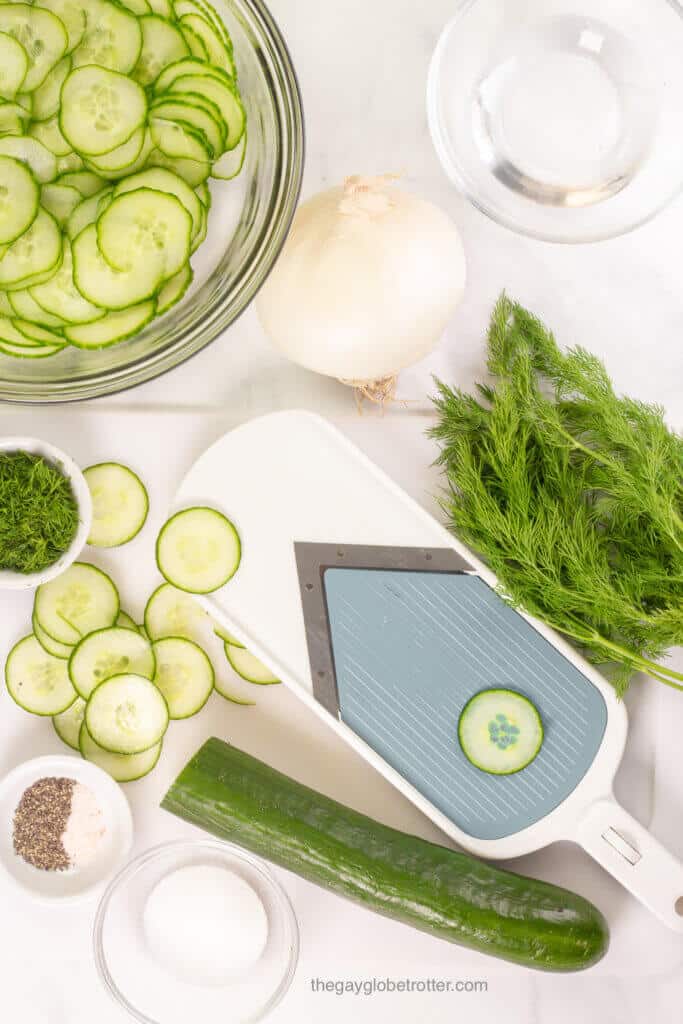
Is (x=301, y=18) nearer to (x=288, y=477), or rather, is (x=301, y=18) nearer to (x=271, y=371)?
(x=271, y=371)

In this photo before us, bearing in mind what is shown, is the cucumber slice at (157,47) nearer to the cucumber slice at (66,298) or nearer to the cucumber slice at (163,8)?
the cucumber slice at (163,8)

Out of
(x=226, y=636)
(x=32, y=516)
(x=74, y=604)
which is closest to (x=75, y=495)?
(x=32, y=516)

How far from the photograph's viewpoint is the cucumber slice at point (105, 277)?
0.87 m

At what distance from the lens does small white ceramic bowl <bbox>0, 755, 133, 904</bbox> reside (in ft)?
3.98

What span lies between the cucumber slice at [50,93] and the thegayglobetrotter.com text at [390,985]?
113 centimetres

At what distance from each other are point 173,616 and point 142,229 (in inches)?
23.8

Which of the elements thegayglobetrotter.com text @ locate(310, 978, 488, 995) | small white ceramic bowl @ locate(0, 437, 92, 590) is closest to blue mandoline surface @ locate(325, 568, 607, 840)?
thegayglobetrotter.com text @ locate(310, 978, 488, 995)

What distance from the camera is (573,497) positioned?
47.6 inches

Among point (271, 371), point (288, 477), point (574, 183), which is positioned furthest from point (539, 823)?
point (574, 183)

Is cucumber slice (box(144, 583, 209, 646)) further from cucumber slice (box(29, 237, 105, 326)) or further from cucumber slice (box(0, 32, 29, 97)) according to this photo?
cucumber slice (box(0, 32, 29, 97))

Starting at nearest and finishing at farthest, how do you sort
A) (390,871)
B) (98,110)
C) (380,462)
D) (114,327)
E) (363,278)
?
1. (98,110)
2. (114,327)
3. (363,278)
4. (390,871)
5. (380,462)

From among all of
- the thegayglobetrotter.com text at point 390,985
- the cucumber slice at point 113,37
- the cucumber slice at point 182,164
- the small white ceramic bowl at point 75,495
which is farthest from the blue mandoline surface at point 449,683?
the cucumber slice at point 113,37

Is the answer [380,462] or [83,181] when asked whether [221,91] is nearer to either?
[83,181]

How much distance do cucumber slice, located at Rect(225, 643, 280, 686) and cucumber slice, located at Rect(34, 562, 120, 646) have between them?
179mm
